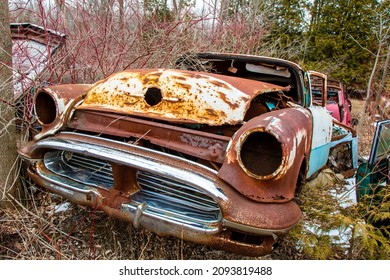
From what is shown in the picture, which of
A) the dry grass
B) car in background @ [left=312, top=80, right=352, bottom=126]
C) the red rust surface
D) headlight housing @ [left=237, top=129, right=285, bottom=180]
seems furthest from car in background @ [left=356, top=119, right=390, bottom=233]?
car in background @ [left=312, top=80, right=352, bottom=126]

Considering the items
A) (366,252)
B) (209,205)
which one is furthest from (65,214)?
(366,252)

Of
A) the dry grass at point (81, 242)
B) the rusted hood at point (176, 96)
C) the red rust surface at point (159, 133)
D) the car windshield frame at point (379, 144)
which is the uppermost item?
the rusted hood at point (176, 96)

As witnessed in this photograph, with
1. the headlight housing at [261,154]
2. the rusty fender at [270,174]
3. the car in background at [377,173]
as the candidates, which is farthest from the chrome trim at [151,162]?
the car in background at [377,173]

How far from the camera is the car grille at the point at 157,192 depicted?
1850mm

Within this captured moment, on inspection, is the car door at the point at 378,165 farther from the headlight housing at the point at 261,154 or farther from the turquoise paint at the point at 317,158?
the headlight housing at the point at 261,154

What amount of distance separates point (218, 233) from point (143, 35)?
3745 millimetres

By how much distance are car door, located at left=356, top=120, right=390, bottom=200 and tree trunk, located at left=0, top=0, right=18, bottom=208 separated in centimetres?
282

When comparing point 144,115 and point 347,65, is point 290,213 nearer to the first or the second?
point 144,115

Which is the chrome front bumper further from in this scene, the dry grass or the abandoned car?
the dry grass

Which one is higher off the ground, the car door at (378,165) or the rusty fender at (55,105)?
the rusty fender at (55,105)

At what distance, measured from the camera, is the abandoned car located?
173 centimetres

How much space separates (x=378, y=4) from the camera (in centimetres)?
1302

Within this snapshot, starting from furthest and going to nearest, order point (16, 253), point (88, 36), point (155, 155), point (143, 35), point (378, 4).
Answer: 1. point (378, 4)
2. point (143, 35)
3. point (88, 36)
4. point (16, 253)
5. point (155, 155)

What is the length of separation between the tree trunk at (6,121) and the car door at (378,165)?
9.24 feet
